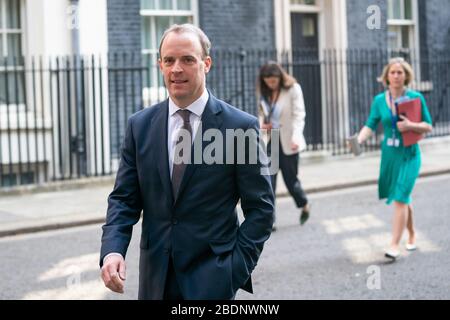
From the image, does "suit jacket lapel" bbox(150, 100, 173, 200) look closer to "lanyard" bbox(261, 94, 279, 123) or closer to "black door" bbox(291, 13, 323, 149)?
"lanyard" bbox(261, 94, 279, 123)

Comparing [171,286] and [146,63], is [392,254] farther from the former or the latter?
[146,63]

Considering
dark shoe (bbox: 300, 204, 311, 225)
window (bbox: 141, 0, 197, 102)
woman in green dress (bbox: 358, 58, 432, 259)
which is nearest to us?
woman in green dress (bbox: 358, 58, 432, 259)

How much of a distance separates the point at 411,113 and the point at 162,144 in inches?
189

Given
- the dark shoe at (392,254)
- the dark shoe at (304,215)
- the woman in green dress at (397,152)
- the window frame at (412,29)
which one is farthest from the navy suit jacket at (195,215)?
the window frame at (412,29)

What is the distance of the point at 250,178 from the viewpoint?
11.9 feet

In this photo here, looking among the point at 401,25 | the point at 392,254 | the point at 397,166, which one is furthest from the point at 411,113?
the point at 401,25

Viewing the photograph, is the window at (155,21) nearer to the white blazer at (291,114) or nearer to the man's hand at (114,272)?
the white blazer at (291,114)

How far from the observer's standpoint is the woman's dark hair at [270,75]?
9326mm

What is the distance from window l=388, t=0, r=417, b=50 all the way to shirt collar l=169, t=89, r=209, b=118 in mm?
16362

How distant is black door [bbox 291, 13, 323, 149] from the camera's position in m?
16.4

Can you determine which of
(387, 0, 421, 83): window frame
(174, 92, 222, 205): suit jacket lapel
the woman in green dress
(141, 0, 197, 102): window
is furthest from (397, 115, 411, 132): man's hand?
(387, 0, 421, 83): window frame

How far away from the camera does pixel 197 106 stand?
11.8 feet
